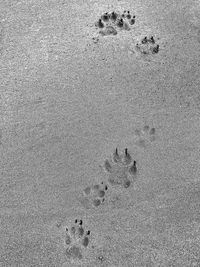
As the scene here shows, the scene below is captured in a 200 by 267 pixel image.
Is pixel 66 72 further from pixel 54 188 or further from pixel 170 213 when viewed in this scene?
pixel 170 213

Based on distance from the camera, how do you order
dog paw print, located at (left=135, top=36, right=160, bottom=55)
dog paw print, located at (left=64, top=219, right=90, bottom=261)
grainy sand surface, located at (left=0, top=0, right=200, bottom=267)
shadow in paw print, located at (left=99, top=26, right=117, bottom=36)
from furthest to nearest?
shadow in paw print, located at (left=99, top=26, right=117, bottom=36)
dog paw print, located at (left=135, top=36, right=160, bottom=55)
grainy sand surface, located at (left=0, top=0, right=200, bottom=267)
dog paw print, located at (left=64, top=219, right=90, bottom=261)

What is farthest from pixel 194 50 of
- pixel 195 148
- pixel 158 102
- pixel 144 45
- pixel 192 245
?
pixel 192 245

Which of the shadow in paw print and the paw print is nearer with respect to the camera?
the paw print

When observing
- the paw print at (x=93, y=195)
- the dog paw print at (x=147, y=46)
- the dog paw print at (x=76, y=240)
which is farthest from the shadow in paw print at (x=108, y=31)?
the dog paw print at (x=76, y=240)

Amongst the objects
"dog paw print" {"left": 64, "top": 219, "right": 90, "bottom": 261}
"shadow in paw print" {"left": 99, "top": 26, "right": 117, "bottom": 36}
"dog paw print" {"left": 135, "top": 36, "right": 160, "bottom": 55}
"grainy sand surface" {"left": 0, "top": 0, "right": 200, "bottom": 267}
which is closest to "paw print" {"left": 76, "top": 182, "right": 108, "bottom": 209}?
"grainy sand surface" {"left": 0, "top": 0, "right": 200, "bottom": 267}

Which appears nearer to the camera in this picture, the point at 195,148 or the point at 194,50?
the point at 195,148

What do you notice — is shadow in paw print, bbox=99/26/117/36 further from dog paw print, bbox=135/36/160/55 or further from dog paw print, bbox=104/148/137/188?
dog paw print, bbox=104/148/137/188

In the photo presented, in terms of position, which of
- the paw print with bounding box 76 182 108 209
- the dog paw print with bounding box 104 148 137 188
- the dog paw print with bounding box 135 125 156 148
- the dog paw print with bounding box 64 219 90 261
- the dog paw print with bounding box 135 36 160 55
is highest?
the dog paw print with bounding box 135 36 160 55

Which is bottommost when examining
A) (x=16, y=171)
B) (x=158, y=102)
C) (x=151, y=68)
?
(x=16, y=171)
